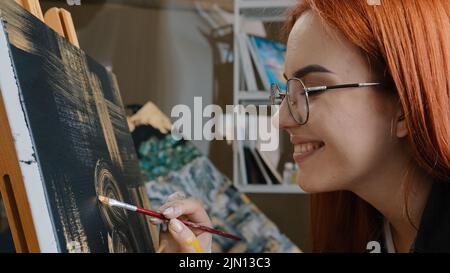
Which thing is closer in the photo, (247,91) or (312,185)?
→ (312,185)

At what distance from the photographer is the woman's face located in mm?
901

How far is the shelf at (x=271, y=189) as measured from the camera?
6.94 ft

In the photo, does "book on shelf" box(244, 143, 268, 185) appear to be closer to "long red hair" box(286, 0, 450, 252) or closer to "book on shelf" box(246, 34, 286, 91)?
"book on shelf" box(246, 34, 286, 91)

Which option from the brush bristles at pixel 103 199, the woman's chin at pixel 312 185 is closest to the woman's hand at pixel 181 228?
the brush bristles at pixel 103 199

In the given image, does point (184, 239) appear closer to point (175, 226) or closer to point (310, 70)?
point (175, 226)

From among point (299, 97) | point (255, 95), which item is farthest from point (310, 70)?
point (255, 95)

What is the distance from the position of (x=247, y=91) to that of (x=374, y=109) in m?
1.12

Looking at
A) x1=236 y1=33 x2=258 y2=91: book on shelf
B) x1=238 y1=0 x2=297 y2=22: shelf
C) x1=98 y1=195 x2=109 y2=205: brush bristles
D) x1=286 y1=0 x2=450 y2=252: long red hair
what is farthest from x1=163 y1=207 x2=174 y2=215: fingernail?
x1=236 y1=33 x2=258 y2=91: book on shelf

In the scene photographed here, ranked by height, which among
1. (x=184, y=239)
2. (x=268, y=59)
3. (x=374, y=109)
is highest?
(x=268, y=59)

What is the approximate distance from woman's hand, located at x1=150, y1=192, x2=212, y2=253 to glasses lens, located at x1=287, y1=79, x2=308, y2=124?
0.28 metres

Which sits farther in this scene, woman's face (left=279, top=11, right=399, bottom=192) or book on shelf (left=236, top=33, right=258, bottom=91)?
book on shelf (left=236, top=33, right=258, bottom=91)

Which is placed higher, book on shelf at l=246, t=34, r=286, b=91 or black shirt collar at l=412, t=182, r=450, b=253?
book on shelf at l=246, t=34, r=286, b=91

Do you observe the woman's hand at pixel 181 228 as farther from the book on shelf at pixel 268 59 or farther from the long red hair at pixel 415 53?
the book on shelf at pixel 268 59

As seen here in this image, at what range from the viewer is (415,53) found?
0.85 metres
